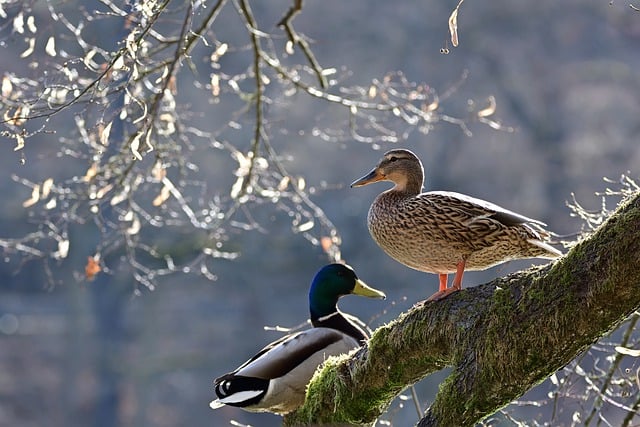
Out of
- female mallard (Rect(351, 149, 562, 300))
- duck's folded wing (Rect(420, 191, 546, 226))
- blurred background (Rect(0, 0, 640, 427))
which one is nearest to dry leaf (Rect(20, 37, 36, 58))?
female mallard (Rect(351, 149, 562, 300))

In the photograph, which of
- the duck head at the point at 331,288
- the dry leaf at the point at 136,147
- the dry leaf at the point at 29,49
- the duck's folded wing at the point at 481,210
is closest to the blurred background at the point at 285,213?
the duck head at the point at 331,288

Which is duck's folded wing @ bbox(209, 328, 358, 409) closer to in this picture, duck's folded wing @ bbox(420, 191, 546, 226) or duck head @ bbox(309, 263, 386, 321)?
duck head @ bbox(309, 263, 386, 321)

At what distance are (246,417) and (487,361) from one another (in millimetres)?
14815

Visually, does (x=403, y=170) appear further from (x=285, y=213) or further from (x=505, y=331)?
(x=285, y=213)

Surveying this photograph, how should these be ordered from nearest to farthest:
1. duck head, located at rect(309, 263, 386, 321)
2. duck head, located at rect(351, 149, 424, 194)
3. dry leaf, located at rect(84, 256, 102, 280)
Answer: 1. duck head, located at rect(351, 149, 424, 194)
2. duck head, located at rect(309, 263, 386, 321)
3. dry leaf, located at rect(84, 256, 102, 280)

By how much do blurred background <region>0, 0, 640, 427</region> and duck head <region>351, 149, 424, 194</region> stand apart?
12486 mm

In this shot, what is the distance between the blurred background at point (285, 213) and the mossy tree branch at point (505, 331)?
13.1 meters

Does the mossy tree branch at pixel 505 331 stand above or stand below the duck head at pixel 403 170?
below

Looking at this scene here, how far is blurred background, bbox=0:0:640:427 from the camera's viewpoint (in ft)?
54.2

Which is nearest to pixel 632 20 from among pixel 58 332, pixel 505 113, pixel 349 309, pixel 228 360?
pixel 505 113

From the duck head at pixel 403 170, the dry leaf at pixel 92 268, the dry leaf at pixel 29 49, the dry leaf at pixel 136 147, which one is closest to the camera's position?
the dry leaf at pixel 136 147

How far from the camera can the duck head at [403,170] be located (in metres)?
3.40

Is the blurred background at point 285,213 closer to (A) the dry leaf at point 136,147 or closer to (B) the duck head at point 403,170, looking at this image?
(B) the duck head at point 403,170

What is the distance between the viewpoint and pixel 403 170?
135 inches
